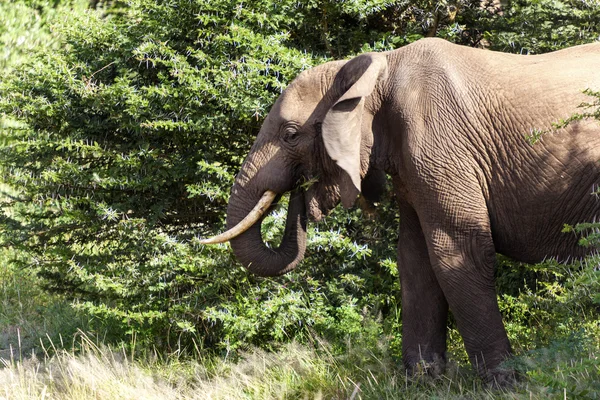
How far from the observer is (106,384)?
20.4ft

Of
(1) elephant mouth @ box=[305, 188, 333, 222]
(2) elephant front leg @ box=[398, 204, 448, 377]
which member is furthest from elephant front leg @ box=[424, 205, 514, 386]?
(1) elephant mouth @ box=[305, 188, 333, 222]

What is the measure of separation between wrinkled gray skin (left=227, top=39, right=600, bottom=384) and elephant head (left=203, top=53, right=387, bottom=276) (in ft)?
0.07

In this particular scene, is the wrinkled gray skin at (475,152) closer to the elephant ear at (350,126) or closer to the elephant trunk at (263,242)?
the elephant ear at (350,126)

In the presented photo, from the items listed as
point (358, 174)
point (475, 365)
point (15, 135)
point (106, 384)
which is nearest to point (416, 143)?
point (358, 174)

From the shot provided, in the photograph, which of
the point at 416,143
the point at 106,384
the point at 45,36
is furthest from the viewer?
the point at 45,36

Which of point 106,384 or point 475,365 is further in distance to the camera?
point 106,384

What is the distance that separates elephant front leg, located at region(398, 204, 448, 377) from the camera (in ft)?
19.7

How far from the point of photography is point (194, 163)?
728 cm

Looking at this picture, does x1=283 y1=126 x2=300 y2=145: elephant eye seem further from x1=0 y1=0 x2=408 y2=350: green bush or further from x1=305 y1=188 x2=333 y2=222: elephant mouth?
x1=0 y1=0 x2=408 y2=350: green bush

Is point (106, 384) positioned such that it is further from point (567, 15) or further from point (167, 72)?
point (567, 15)

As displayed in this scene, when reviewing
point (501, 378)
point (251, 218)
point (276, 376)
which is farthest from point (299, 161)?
point (501, 378)

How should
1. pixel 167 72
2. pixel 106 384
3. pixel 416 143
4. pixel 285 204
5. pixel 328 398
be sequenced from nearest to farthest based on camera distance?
1. pixel 416 143
2. pixel 328 398
3. pixel 106 384
4. pixel 285 204
5. pixel 167 72

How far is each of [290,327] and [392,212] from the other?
143 centimetres

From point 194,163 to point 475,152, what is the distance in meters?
2.77
